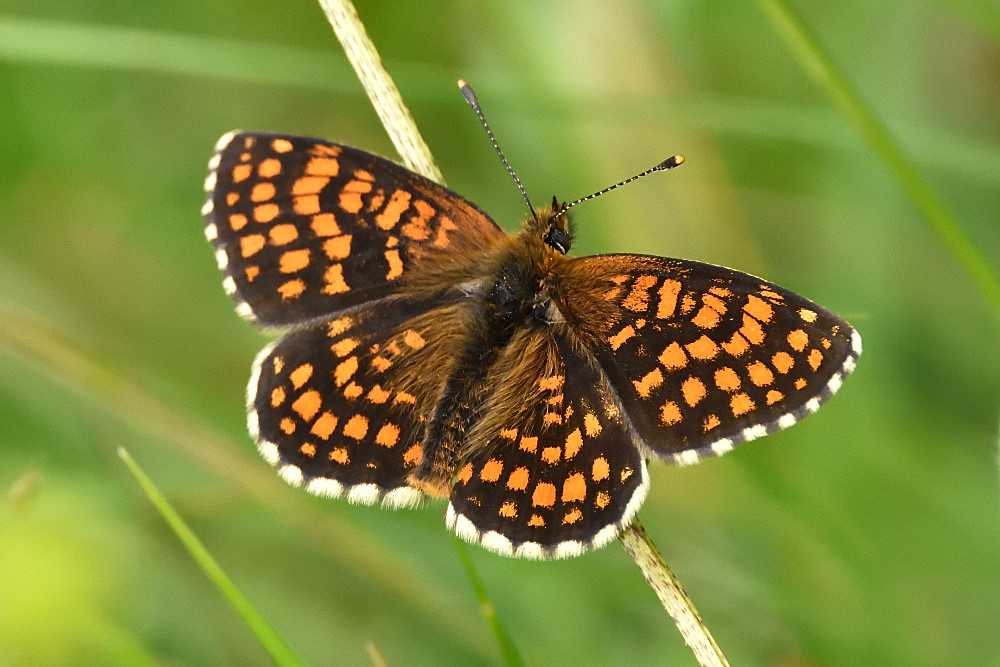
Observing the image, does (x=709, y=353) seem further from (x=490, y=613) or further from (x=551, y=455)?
(x=490, y=613)

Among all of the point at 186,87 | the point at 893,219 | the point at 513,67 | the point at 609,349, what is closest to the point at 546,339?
the point at 609,349

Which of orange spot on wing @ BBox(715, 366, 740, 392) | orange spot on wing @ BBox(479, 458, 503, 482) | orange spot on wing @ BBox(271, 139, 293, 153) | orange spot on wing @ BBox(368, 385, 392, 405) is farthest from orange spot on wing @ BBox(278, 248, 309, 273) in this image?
orange spot on wing @ BBox(715, 366, 740, 392)

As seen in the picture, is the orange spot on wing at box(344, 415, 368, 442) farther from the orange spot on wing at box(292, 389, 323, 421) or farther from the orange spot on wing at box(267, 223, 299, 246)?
the orange spot on wing at box(267, 223, 299, 246)

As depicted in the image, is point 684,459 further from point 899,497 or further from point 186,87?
point 186,87

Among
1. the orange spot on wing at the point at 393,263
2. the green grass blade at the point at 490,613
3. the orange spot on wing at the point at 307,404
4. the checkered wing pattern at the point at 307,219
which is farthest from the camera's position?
the orange spot on wing at the point at 393,263

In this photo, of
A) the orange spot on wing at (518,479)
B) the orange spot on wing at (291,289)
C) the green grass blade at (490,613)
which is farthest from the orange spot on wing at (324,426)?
the green grass blade at (490,613)

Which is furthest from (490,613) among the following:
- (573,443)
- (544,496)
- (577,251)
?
(577,251)

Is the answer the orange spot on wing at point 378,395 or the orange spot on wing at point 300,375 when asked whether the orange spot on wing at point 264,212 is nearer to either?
the orange spot on wing at point 300,375
